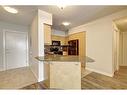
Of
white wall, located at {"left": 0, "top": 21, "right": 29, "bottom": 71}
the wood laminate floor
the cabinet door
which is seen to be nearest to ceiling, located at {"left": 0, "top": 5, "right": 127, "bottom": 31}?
the cabinet door

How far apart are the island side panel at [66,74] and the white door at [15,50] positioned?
10.7ft

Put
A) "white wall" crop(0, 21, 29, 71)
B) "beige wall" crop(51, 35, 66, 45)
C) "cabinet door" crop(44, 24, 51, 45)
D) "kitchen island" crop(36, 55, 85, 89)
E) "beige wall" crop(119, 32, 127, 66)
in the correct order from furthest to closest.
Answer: "beige wall" crop(51, 35, 66, 45)
"beige wall" crop(119, 32, 127, 66)
"white wall" crop(0, 21, 29, 71)
"cabinet door" crop(44, 24, 51, 45)
"kitchen island" crop(36, 55, 85, 89)

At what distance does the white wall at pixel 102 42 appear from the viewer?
3.71 m

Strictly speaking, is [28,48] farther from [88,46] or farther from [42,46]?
[88,46]

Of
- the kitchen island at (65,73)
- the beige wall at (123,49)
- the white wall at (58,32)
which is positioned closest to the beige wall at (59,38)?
the white wall at (58,32)

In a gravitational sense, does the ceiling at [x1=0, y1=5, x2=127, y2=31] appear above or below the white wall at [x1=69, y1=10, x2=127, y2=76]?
above

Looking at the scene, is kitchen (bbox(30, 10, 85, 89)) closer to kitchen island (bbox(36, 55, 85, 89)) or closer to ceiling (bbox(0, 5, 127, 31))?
kitchen island (bbox(36, 55, 85, 89))

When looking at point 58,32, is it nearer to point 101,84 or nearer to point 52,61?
point 101,84

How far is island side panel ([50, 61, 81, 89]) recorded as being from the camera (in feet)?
7.45

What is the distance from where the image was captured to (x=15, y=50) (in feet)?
16.5

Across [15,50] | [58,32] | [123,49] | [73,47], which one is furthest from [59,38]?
[123,49]

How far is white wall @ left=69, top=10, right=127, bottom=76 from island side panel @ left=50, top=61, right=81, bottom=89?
76.4 inches

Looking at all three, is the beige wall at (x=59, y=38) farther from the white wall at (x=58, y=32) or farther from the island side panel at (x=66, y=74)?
the island side panel at (x=66, y=74)
